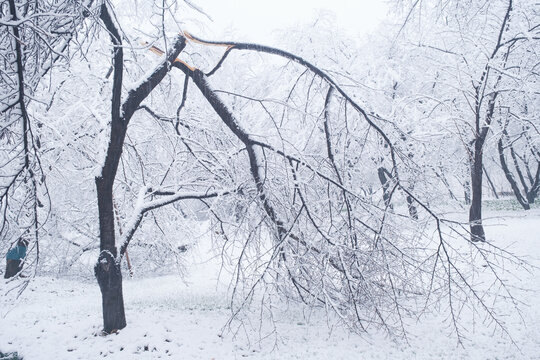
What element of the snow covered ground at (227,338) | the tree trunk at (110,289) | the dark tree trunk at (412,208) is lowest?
the snow covered ground at (227,338)

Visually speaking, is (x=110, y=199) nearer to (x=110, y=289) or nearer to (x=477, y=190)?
(x=110, y=289)

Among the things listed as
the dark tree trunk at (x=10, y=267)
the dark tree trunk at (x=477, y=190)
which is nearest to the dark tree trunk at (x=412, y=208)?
the dark tree trunk at (x=477, y=190)

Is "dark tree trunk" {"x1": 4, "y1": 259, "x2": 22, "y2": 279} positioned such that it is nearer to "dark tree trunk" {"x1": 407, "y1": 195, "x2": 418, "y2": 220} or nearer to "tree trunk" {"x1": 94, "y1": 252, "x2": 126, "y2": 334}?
"tree trunk" {"x1": 94, "y1": 252, "x2": 126, "y2": 334}

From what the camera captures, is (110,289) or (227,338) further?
(227,338)

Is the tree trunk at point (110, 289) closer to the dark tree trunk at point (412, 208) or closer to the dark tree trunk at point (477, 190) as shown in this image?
the dark tree trunk at point (412, 208)

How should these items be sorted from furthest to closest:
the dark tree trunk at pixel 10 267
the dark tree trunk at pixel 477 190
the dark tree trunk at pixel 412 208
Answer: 1. the dark tree trunk at pixel 10 267
2. the dark tree trunk at pixel 477 190
3. the dark tree trunk at pixel 412 208

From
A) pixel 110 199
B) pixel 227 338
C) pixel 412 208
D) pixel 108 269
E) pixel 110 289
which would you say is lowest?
pixel 227 338

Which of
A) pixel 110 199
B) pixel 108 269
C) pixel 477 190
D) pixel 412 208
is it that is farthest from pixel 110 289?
pixel 477 190

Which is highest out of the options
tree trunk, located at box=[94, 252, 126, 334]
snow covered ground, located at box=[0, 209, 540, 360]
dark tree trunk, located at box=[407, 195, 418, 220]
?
dark tree trunk, located at box=[407, 195, 418, 220]

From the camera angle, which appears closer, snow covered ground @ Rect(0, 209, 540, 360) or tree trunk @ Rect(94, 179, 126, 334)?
snow covered ground @ Rect(0, 209, 540, 360)

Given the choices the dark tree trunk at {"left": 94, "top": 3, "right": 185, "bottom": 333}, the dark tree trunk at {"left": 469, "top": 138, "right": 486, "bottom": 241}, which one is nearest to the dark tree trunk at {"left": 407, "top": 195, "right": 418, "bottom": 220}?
the dark tree trunk at {"left": 94, "top": 3, "right": 185, "bottom": 333}

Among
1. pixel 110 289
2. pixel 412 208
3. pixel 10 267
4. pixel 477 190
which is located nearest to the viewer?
pixel 412 208

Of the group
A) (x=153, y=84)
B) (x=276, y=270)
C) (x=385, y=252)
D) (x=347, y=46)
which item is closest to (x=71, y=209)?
(x=153, y=84)

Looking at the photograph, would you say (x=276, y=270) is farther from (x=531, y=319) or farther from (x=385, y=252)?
(x=531, y=319)
